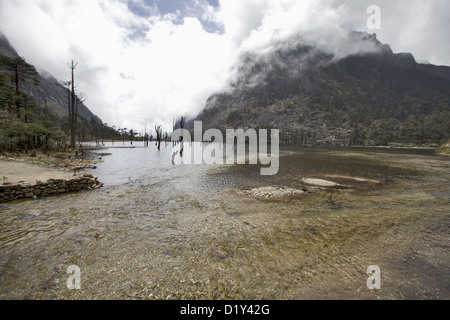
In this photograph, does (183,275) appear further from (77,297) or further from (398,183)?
(398,183)

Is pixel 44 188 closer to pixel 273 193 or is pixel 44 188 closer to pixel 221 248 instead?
pixel 221 248

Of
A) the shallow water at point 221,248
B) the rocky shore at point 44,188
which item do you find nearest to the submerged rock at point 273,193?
the shallow water at point 221,248

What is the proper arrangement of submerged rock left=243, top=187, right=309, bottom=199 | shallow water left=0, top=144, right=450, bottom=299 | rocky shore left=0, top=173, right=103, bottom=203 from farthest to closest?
submerged rock left=243, top=187, right=309, bottom=199, rocky shore left=0, top=173, right=103, bottom=203, shallow water left=0, top=144, right=450, bottom=299

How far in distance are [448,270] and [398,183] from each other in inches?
689

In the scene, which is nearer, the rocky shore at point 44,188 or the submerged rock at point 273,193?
the rocky shore at point 44,188

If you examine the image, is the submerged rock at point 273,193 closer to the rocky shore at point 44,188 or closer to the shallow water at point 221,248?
the shallow water at point 221,248

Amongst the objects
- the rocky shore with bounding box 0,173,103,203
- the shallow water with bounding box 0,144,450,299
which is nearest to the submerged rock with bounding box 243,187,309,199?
the shallow water with bounding box 0,144,450,299

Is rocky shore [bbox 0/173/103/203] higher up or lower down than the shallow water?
higher up

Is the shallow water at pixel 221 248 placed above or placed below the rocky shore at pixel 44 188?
below

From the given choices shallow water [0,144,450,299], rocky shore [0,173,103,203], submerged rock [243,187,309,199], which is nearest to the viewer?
shallow water [0,144,450,299]

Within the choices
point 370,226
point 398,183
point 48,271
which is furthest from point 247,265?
point 398,183

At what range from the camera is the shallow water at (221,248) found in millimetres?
4574

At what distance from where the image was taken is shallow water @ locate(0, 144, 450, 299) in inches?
180

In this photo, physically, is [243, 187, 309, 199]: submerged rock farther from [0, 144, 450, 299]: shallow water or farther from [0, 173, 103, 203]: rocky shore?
[0, 173, 103, 203]: rocky shore
